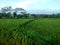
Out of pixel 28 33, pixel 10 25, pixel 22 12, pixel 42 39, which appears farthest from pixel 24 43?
pixel 22 12

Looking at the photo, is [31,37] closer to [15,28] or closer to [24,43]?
[24,43]

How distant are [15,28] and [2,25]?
22.1 inches

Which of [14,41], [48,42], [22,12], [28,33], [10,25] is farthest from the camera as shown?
[22,12]

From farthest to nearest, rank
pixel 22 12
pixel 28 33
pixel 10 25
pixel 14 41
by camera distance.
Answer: pixel 22 12
pixel 10 25
pixel 14 41
pixel 28 33

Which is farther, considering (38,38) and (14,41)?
(14,41)

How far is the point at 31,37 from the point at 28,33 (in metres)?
0.12

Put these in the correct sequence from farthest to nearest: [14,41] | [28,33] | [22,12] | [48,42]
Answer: [22,12] → [14,41] → [28,33] → [48,42]

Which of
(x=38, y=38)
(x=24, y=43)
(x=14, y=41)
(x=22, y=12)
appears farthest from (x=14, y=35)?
(x=22, y=12)

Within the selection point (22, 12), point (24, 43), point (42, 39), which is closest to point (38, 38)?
point (42, 39)

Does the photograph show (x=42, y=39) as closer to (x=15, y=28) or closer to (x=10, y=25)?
(x=15, y=28)

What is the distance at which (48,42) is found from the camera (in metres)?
2.98

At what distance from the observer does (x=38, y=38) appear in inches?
120

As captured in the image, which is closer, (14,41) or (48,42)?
(48,42)

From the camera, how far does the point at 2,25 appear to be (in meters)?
4.23
